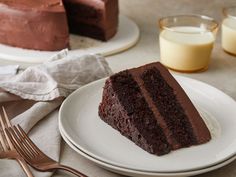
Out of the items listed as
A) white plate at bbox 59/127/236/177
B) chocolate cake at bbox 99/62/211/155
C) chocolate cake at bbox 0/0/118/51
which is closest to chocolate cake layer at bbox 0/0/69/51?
chocolate cake at bbox 0/0/118/51

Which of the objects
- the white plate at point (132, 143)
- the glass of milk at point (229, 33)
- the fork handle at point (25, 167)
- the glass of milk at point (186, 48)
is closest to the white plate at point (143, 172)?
the white plate at point (132, 143)

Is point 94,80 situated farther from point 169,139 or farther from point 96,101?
point 169,139

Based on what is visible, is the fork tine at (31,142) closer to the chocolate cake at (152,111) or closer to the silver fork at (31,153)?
the silver fork at (31,153)

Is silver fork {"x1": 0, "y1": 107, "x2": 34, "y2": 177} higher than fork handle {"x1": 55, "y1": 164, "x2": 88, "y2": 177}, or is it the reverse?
fork handle {"x1": 55, "y1": 164, "x2": 88, "y2": 177}

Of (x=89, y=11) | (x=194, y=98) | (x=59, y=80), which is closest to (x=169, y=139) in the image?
(x=194, y=98)

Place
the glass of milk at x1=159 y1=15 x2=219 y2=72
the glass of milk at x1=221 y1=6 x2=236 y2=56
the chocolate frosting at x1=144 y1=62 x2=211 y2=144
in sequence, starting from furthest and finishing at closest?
the glass of milk at x1=221 y1=6 x2=236 y2=56 → the glass of milk at x1=159 y1=15 x2=219 y2=72 → the chocolate frosting at x1=144 y1=62 x2=211 y2=144

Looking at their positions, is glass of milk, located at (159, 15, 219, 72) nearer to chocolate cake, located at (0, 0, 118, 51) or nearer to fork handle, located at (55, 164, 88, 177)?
chocolate cake, located at (0, 0, 118, 51)

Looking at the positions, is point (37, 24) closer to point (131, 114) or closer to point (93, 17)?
point (93, 17)
